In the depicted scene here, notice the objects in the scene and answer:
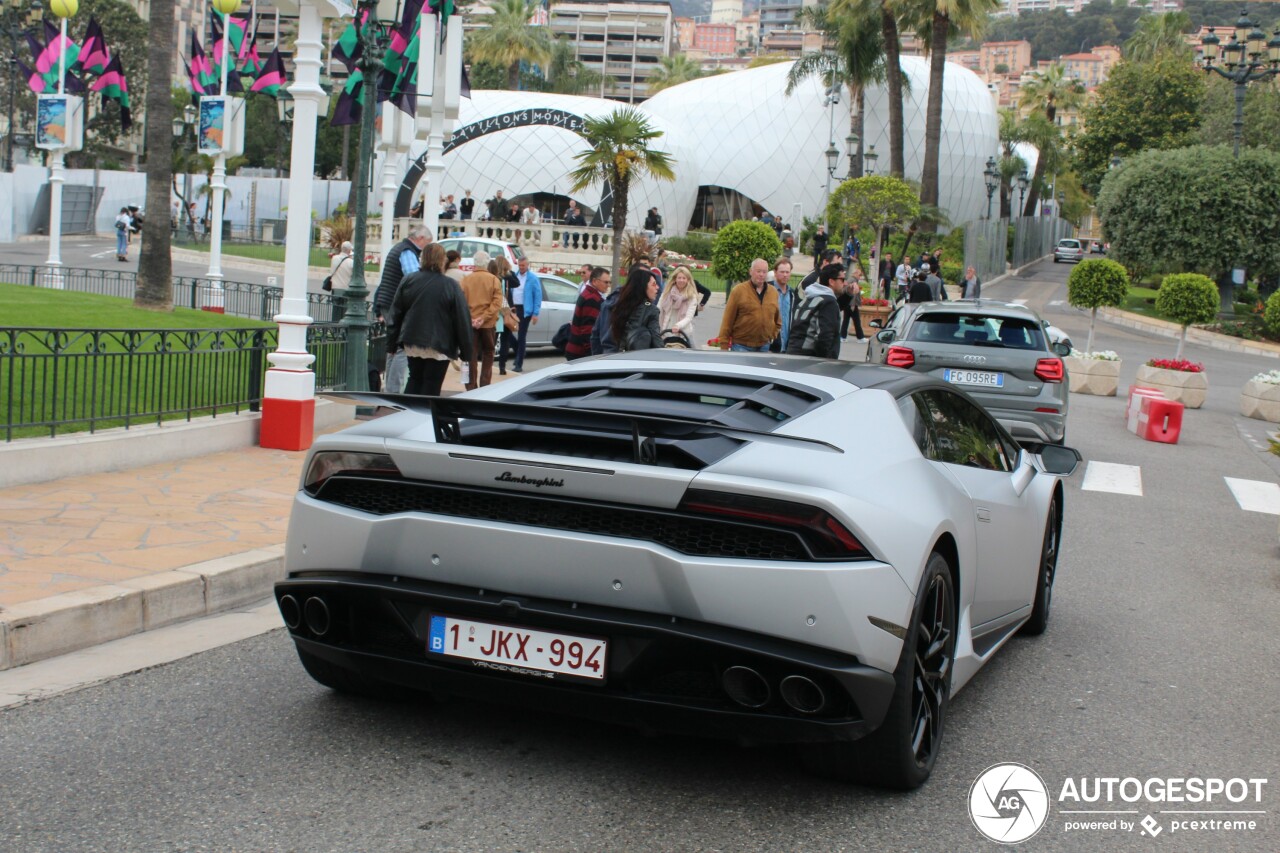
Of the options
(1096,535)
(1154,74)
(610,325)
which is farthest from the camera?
(1154,74)

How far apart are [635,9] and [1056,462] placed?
191941 millimetres

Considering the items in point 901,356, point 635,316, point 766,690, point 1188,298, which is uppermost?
point 1188,298

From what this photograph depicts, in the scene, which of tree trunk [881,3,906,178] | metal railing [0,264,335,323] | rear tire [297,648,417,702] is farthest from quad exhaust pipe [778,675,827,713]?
tree trunk [881,3,906,178]

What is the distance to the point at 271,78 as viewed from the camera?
2600 centimetres

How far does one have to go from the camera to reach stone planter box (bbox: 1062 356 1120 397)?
73.4 feet

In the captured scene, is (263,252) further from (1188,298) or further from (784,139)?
(784,139)

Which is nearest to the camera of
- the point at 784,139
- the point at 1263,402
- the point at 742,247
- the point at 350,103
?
the point at 350,103

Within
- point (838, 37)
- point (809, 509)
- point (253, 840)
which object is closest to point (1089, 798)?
point (809, 509)

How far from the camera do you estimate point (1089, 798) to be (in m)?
4.22

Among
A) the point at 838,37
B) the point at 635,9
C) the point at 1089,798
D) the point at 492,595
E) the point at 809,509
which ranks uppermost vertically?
the point at 635,9

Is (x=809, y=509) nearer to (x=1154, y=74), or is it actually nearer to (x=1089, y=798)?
(x=1089, y=798)

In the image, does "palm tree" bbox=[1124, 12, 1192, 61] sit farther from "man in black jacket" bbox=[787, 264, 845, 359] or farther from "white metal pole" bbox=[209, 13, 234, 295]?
"man in black jacket" bbox=[787, 264, 845, 359]

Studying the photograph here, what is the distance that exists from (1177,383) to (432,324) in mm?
14691

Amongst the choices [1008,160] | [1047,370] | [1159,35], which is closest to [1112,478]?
[1047,370]
